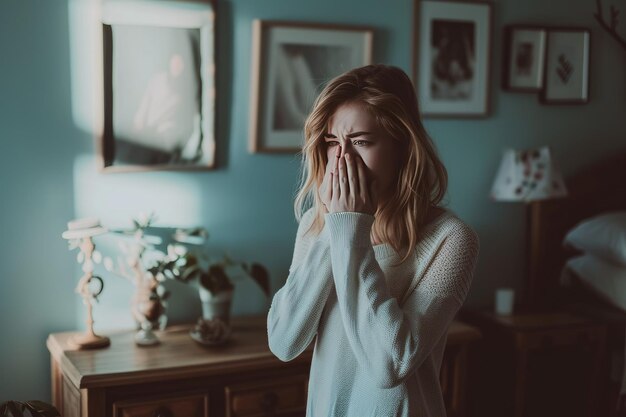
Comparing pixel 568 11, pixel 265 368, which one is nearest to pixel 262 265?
pixel 265 368

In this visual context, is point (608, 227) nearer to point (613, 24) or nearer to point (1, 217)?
point (613, 24)

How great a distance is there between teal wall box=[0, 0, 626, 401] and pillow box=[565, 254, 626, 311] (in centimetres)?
27

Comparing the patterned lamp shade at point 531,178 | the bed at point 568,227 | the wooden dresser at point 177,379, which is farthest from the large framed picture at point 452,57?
the wooden dresser at point 177,379

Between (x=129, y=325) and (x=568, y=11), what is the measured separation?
2.21 m

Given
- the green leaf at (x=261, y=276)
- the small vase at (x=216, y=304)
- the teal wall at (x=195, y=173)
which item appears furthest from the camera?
the green leaf at (x=261, y=276)

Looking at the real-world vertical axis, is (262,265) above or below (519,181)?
below

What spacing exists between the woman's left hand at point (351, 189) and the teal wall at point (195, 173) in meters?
1.26

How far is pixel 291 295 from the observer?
1.48 meters

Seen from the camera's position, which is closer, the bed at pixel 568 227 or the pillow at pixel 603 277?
the pillow at pixel 603 277

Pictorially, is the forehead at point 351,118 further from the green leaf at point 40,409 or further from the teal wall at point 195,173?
the teal wall at point 195,173

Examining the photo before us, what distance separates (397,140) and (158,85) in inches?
50.1

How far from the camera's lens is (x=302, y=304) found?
1.46 m

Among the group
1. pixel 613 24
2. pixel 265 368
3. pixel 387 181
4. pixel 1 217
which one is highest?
pixel 613 24

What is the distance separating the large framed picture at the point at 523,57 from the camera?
307 cm
